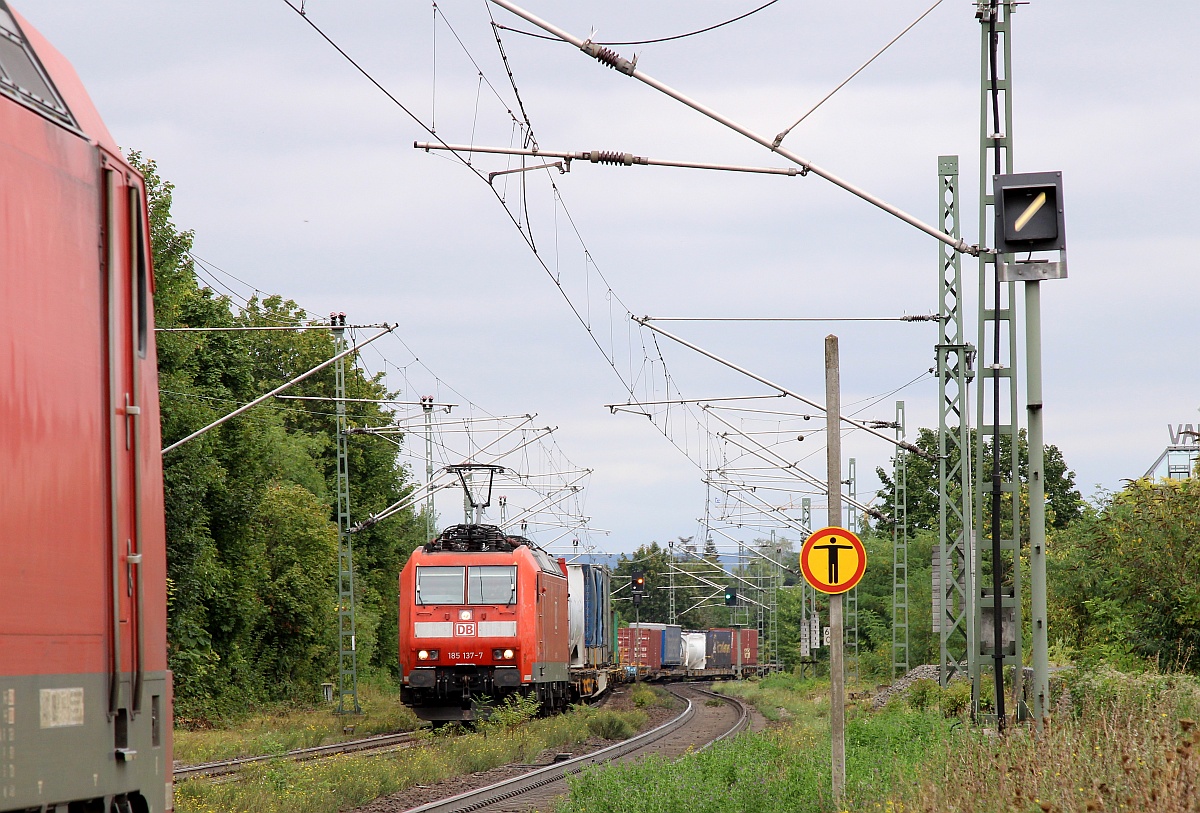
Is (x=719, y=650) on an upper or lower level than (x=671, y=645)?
lower

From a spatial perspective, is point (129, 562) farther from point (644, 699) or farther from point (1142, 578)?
point (644, 699)

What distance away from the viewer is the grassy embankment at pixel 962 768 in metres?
8.05

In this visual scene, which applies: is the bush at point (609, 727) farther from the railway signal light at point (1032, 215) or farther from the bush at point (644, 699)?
the railway signal light at point (1032, 215)

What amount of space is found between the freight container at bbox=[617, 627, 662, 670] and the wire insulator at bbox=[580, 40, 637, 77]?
46.9 metres

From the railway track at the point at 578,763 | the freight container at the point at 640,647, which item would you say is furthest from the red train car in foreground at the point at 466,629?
the freight container at the point at 640,647

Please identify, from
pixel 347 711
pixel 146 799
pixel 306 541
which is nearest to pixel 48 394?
pixel 146 799

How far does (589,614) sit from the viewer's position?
39.2 m

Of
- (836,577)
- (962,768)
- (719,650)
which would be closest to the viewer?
(962,768)

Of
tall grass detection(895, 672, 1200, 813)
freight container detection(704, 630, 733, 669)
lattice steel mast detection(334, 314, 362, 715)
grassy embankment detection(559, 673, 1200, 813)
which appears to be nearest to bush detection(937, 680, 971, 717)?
grassy embankment detection(559, 673, 1200, 813)

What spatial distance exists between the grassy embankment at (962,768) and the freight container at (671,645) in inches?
2114

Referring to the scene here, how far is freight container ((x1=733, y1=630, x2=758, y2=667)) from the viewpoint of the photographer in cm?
8494

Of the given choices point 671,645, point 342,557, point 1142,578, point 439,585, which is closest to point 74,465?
point 439,585

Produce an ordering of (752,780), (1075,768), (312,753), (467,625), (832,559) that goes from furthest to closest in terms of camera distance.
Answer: (467,625), (312,753), (752,780), (832,559), (1075,768)

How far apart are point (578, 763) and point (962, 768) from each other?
454 inches
